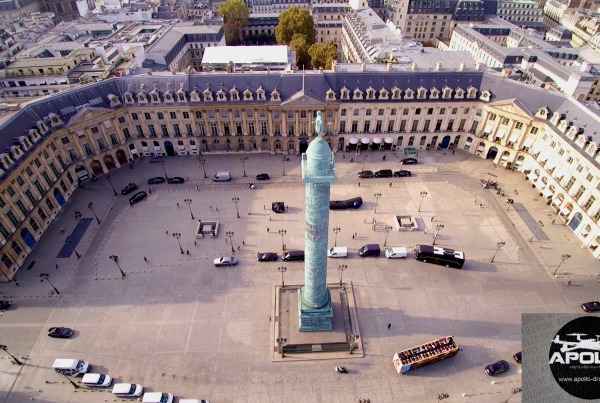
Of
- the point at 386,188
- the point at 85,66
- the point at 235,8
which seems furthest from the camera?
the point at 235,8

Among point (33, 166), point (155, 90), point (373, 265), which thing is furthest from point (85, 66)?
point (373, 265)

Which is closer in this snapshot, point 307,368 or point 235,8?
point 307,368

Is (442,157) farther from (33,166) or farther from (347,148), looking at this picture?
(33,166)

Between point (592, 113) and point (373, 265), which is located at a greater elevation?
point (592, 113)

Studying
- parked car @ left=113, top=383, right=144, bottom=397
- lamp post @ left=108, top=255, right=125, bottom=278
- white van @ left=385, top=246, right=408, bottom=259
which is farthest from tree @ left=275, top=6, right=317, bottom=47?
parked car @ left=113, top=383, right=144, bottom=397

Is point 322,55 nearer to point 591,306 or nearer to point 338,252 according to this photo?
point 338,252

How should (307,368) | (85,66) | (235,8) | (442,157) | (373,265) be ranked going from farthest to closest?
(235,8), (85,66), (442,157), (373,265), (307,368)
